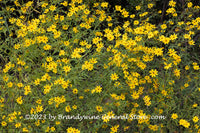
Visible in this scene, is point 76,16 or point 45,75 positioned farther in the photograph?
point 76,16

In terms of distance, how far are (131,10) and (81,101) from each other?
2273 mm

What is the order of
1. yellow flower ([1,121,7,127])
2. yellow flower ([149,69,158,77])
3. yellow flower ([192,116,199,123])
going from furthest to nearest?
yellow flower ([149,69,158,77]) → yellow flower ([192,116,199,123]) → yellow flower ([1,121,7,127])

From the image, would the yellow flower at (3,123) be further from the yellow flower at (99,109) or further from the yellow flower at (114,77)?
the yellow flower at (114,77)

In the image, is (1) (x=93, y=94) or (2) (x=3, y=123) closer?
(2) (x=3, y=123)

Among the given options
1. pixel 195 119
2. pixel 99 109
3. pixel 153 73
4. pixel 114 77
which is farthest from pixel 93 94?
pixel 195 119

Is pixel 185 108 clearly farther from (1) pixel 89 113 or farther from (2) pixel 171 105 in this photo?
(1) pixel 89 113

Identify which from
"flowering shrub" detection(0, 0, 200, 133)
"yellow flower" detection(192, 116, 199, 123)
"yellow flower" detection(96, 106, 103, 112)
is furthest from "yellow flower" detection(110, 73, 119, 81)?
"yellow flower" detection(192, 116, 199, 123)

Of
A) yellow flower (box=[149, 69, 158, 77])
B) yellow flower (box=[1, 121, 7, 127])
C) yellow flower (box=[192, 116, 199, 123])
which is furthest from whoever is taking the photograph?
yellow flower (box=[149, 69, 158, 77])

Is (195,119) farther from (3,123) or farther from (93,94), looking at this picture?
(3,123)

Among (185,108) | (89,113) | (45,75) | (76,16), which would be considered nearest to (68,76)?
(45,75)

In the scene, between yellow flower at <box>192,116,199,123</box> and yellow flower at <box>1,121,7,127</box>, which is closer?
yellow flower at <box>1,121,7,127</box>

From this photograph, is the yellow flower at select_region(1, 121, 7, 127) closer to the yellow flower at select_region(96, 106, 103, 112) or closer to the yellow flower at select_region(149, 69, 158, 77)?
the yellow flower at select_region(96, 106, 103, 112)

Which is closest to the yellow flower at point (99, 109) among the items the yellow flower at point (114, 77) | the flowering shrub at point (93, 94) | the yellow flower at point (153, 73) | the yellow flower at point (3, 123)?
the flowering shrub at point (93, 94)

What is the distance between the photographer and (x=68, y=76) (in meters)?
2.46
